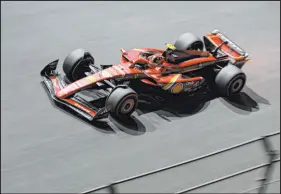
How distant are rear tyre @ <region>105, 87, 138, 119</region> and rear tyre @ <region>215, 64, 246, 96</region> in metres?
1.49

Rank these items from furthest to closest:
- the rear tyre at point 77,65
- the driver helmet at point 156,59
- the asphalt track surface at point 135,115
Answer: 1. the rear tyre at point 77,65
2. the driver helmet at point 156,59
3. the asphalt track surface at point 135,115

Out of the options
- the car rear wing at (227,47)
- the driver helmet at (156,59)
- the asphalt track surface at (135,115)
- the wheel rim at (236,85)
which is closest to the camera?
the asphalt track surface at (135,115)

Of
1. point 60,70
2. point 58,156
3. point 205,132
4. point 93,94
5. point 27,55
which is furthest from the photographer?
point 27,55

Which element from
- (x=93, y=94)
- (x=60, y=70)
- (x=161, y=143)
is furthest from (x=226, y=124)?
(x=60, y=70)

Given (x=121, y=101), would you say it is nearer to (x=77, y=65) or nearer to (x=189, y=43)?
(x=77, y=65)

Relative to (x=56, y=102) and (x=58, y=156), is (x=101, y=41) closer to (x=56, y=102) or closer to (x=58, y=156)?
(x=56, y=102)

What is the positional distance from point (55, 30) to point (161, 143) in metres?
4.44

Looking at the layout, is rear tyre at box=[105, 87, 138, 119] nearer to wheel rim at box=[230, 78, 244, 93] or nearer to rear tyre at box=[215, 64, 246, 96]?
rear tyre at box=[215, 64, 246, 96]

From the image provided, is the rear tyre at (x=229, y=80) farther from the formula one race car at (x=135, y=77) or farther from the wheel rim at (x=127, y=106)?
the wheel rim at (x=127, y=106)

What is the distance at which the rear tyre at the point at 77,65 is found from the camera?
28.0 feet

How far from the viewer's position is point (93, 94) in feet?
27.1

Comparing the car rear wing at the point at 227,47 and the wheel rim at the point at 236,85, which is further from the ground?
the car rear wing at the point at 227,47

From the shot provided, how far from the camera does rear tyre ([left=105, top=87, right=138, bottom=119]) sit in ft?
24.4

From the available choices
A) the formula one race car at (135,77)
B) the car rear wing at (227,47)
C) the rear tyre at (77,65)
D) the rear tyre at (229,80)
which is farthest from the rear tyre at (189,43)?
the rear tyre at (77,65)
